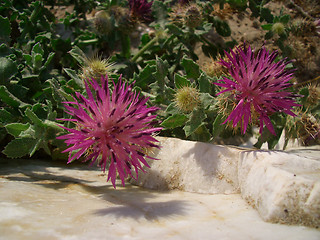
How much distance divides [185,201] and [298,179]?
0.92 meters

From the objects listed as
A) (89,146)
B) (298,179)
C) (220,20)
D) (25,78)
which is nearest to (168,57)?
(220,20)

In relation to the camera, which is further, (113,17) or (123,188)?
(113,17)

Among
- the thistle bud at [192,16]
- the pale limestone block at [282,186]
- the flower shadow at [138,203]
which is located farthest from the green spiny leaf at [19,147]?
the thistle bud at [192,16]

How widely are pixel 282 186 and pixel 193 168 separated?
3.19 ft

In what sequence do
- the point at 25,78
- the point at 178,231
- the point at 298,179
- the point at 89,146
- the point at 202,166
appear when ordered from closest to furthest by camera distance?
the point at 178,231, the point at 298,179, the point at 89,146, the point at 202,166, the point at 25,78

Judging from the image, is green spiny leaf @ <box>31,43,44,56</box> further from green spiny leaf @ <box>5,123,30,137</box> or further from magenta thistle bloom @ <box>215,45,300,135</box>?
magenta thistle bloom @ <box>215,45,300,135</box>

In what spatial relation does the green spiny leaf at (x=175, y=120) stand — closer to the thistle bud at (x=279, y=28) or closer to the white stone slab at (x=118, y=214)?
the white stone slab at (x=118, y=214)

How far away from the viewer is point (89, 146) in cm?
259

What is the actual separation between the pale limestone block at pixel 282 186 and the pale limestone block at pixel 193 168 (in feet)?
0.54

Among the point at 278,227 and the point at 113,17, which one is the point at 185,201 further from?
the point at 113,17

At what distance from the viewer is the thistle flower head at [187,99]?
3.07 meters

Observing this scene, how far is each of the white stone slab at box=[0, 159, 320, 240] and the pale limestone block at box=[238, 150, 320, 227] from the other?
8cm

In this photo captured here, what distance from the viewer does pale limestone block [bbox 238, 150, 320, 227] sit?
6.97 feet

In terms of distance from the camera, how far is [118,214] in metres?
2.31
